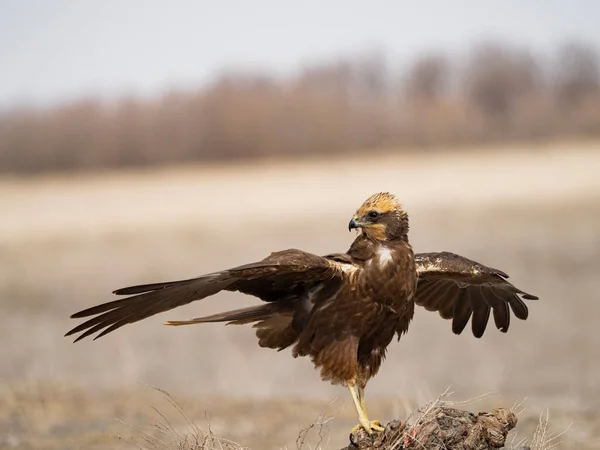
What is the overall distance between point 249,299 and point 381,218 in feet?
34.7

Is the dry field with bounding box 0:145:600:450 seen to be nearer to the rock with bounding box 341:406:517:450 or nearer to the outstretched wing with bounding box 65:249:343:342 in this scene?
the rock with bounding box 341:406:517:450

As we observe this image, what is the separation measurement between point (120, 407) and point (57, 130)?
19.5 metres

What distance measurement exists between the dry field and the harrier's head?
5.29 feet

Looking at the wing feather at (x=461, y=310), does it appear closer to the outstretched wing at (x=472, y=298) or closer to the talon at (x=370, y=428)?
the outstretched wing at (x=472, y=298)

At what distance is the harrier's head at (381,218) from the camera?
19.5 ft

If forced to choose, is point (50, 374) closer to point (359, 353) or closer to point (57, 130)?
point (359, 353)

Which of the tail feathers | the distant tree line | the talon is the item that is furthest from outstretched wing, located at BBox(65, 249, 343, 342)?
the distant tree line

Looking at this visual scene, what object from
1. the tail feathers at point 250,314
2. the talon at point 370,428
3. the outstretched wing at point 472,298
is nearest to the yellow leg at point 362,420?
the talon at point 370,428

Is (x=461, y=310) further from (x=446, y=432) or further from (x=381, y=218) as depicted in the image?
(x=446, y=432)

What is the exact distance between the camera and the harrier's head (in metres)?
5.95

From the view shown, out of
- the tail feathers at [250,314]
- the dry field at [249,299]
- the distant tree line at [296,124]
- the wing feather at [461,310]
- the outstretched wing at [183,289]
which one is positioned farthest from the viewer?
the distant tree line at [296,124]

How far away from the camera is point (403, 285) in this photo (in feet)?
19.3

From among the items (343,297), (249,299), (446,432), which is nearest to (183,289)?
(343,297)

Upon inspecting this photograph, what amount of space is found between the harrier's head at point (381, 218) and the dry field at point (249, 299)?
63.5 inches
